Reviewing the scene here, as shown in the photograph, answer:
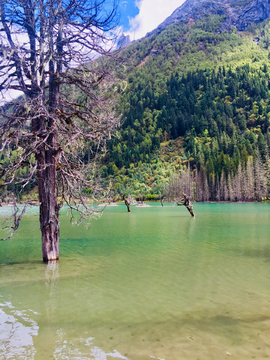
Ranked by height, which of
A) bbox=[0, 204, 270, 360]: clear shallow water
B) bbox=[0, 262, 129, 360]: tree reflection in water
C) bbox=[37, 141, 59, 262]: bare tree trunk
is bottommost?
bbox=[0, 204, 270, 360]: clear shallow water

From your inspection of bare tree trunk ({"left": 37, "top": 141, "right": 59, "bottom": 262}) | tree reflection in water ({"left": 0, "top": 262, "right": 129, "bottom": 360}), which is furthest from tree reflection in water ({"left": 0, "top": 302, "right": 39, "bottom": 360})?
bare tree trunk ({"left": 37, "top": 141, "right": 59, "bottom": 262})

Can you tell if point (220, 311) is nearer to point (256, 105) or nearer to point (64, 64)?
point (64, 64)

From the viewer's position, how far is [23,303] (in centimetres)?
758

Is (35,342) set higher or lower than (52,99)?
lower

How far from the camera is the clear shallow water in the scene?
518cm

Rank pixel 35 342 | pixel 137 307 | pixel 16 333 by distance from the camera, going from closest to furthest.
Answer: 1. pixel 35 342
2. pixel 16 333
3. pixel 137 307

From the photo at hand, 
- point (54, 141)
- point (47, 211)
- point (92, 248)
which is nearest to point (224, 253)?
point (92, 248)

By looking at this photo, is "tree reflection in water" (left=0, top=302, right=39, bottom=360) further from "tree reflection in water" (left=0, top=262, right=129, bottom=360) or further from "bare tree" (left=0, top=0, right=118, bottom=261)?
"bare tree" (left=0, top=0, right=118, bottom=261)

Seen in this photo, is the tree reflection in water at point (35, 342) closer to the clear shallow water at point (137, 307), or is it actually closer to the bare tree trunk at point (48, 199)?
the clear shallow water at point (137, 307)

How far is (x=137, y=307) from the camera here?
723cm

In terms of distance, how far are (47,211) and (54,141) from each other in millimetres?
2831

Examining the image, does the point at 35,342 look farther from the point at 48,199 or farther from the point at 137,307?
the point at 48,199

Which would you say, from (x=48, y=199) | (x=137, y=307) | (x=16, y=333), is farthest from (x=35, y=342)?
(x=48, y=199)

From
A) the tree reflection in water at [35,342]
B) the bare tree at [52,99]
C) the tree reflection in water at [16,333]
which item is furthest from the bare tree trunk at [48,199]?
the tree reflection in water at [35,342]
